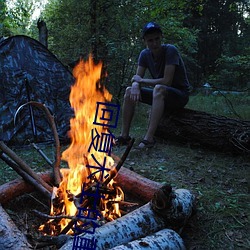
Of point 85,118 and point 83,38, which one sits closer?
point 85,118

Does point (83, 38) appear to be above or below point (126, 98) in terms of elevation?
above

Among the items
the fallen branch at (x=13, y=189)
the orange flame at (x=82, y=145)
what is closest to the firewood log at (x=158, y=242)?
the orange flame at (x=82, y=145)

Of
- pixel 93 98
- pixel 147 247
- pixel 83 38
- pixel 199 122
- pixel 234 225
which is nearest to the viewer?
pixel 147 247

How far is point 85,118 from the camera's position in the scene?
2598mm

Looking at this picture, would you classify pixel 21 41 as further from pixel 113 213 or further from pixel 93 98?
pixel 113 213

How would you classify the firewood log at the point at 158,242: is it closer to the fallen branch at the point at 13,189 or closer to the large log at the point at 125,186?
the large log at the point at 125,186

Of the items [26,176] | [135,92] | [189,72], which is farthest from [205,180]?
[189,72]

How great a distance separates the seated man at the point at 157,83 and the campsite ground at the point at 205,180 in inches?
17.8

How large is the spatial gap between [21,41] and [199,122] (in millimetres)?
3640

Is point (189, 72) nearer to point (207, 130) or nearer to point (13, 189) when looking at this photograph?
point (207, 130)

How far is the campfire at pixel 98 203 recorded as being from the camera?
1659 millimetres

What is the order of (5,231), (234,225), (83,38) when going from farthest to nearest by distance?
(83,38)
(234,225)
(5,231)

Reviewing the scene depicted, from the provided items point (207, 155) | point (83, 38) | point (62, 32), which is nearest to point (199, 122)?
point (207, 155)

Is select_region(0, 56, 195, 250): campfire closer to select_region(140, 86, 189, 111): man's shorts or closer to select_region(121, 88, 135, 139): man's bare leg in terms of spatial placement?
select_region(121, 88, 135, 139): man's bare leg
